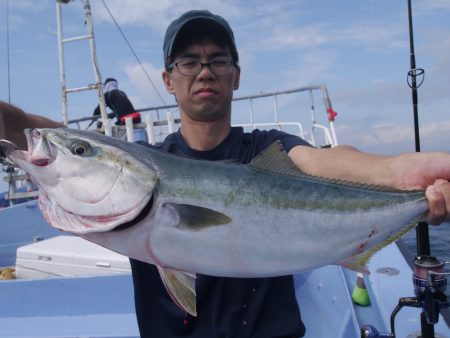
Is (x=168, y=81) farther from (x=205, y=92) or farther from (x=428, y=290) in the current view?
(x=428, y=290)

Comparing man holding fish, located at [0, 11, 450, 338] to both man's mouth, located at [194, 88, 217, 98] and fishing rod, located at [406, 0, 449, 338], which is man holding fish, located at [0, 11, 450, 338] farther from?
fishing rod, located at [406, 0, 449, 338]

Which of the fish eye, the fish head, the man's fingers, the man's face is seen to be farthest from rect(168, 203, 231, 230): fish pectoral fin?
the man's fingers

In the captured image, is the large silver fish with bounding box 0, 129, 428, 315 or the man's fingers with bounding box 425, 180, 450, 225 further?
the man's fingers with bounding box 425, 180, 450, 225

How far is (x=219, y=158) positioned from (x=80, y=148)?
991 mm

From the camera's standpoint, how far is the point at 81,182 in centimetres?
197

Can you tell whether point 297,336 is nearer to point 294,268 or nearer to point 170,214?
point 294,268

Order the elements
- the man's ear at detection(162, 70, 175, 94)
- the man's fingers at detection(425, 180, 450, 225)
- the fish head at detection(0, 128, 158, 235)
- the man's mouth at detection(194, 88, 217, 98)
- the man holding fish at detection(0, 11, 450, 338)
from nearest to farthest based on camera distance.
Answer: the fish head at detection(0, 128, 158, 235)
the man's fingers at detection(425, 180, 450, 225)
the man holding fish at detection(0, 11, 450, 338)
the man's mouth at detection(194, 88, 217, 98)
the man's ear at detection(162, 70, 175, 94)

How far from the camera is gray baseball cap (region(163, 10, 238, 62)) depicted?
272 centimetres

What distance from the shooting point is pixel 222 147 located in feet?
8.96

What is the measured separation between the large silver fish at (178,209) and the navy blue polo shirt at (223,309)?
0.42 metres

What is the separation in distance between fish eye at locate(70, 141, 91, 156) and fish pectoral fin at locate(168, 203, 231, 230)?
540 millimetres

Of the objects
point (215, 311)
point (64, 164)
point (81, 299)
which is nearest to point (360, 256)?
point (215, 311)

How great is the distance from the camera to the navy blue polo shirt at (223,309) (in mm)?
2359

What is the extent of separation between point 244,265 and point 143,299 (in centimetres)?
89
